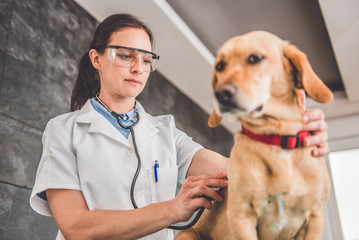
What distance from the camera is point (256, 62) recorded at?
2.47ft

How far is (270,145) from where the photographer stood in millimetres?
729

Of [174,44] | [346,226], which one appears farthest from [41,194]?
[346,226]

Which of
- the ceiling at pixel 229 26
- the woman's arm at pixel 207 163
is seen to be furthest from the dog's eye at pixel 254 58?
the ceiling at pixel 229 26

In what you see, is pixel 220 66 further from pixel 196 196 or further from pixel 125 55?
pixel 125 55

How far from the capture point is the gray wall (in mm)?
1913

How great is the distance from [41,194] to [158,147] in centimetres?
42

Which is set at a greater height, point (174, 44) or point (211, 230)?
point (174, 44)

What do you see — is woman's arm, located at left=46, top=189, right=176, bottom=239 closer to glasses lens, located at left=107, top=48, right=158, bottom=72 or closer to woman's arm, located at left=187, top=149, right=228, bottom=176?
woman's arm, located at left=187, top=149, right=228, bottom=176

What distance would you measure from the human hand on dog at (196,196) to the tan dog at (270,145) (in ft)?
0.51

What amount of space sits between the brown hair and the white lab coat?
234mm

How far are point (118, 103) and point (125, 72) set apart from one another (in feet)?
0.42

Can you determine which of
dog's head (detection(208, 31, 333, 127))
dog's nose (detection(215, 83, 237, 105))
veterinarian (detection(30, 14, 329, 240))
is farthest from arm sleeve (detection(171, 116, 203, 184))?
dog's nose (detection(215, 83, 237, 105))

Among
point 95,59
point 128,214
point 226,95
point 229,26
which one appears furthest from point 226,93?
point 229,26

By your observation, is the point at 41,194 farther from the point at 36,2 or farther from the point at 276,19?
the point at 276,19
